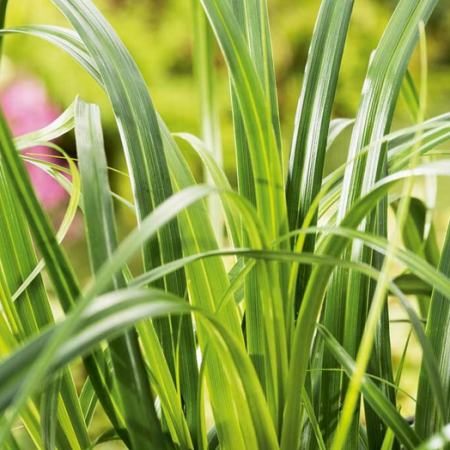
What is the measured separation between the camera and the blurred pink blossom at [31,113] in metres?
1.22

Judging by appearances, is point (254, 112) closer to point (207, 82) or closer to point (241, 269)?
point (241, 269)

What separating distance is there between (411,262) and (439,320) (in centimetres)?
10

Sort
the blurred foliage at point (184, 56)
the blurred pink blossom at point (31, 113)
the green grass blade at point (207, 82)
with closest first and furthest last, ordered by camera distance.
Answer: the green grass blade at point (207, 82)
the blurred pink blossom at point (31, 113)
the blurred foliage at point (184, 56)

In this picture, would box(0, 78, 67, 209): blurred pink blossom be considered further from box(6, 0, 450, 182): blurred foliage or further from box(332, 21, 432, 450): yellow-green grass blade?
box(332, 21, 432, 450): yellow-green grass blade

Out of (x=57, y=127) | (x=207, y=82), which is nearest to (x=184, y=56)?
(x=207, y=82)

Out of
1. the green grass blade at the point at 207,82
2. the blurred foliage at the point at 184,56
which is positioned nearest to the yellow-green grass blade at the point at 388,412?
the green grass blade at the point at 207,82

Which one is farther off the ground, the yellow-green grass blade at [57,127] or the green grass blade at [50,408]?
the yellow-green grass blade at [57,127]

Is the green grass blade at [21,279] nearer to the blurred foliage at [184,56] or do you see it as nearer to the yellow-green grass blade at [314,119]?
the yellow-green grass blade at [314,119]

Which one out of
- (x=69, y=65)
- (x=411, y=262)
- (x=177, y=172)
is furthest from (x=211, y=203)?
(x=69, y=65)

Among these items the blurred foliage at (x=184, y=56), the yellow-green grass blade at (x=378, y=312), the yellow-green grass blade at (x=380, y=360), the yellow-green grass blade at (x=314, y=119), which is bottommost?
the yellow-green grass blade at (x=380, y=360)

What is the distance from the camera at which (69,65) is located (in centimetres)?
141

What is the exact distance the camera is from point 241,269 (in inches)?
11.3

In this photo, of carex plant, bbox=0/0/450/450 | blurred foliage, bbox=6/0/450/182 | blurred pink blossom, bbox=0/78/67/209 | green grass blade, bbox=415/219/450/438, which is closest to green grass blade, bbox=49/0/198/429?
carex plant, bbox=0/0/450/450

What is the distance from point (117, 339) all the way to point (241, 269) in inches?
3.4
